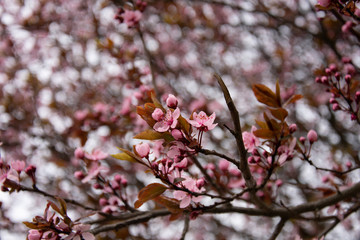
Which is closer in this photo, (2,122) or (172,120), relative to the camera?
(172,120)

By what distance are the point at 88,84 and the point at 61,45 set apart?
93 cm

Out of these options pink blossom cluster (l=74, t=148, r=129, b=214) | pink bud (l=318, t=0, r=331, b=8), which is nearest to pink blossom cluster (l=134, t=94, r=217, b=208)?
pink blossom cluster (l=74, t=148, r=129, b=214)

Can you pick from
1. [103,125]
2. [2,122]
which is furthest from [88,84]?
[103,125]

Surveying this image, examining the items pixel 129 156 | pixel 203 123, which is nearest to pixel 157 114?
pixel 203 123

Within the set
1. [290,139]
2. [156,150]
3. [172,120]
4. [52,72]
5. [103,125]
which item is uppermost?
[172,120]

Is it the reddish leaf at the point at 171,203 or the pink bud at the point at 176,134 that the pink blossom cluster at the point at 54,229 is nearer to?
the reddish leaf at the point at 171,203

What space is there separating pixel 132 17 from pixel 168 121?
6.27 feet

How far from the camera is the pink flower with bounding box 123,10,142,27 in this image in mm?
2975

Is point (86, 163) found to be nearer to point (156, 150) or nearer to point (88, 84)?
point (156, 150)

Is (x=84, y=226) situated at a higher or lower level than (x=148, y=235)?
higher

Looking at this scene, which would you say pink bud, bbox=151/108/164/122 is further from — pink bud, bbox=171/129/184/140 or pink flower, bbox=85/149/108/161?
pink flower, bbox=85/149/108/161

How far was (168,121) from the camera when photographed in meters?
1.41

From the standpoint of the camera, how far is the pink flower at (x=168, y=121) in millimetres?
1381

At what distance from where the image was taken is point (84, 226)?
167 cm
